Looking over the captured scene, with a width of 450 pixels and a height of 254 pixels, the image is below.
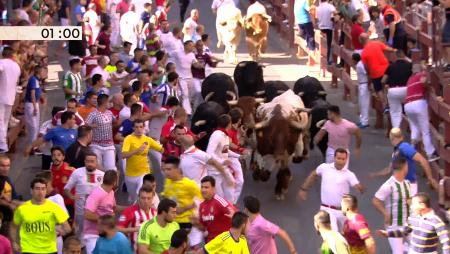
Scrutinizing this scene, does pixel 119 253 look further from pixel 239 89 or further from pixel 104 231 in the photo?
pixel 239 89

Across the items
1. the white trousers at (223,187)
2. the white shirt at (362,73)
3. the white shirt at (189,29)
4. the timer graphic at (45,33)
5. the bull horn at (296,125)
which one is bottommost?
the white trousers at (223,187)

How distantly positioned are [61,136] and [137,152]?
59.7 inches

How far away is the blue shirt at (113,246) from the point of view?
14.5m

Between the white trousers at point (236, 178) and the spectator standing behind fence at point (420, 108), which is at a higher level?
the spectator standing behind fence at point (420, 108)

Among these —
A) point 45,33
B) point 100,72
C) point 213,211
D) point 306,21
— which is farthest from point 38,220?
point 306,21

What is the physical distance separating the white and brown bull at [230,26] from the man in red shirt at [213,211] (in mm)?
15946

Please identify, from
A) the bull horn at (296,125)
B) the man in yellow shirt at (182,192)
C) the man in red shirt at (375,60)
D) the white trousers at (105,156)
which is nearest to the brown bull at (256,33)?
the man in red shirt at (375,60)

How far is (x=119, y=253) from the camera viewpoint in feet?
47.6

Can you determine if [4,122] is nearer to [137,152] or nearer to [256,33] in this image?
[137,152]

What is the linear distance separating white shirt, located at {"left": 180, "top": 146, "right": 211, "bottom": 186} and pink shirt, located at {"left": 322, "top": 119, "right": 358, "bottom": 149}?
2.94 m

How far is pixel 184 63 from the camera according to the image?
25703 millimetres

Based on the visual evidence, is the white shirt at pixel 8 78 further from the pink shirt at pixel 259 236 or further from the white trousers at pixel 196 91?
the pink shirt at pixel 259 236

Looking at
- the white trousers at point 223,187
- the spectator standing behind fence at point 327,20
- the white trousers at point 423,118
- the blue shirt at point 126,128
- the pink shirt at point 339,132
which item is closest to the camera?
the white trousers at point 223,187

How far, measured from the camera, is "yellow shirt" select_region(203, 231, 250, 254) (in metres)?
14.4
